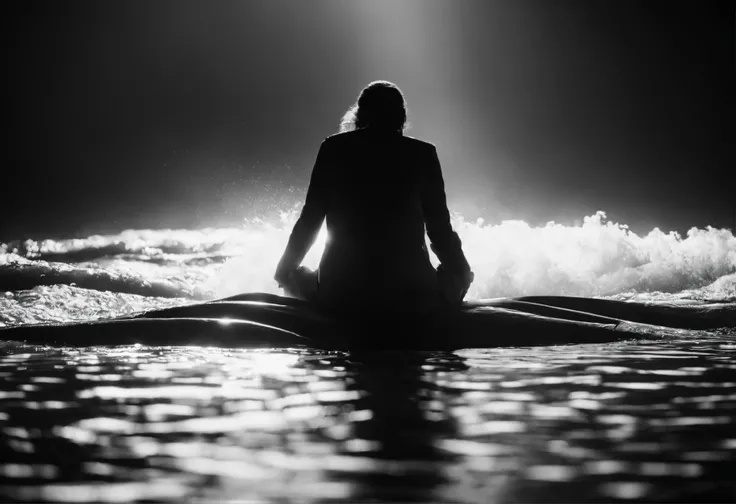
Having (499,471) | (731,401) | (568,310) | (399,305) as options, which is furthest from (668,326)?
(499,471)

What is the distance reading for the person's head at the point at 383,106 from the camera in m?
7.05

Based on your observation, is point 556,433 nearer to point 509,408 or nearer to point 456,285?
point 509,408

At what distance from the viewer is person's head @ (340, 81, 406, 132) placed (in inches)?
277

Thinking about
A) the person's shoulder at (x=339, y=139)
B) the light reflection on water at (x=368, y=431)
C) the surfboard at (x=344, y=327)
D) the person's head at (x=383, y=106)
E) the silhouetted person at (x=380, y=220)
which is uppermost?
the person's head at (x=383, y=106)

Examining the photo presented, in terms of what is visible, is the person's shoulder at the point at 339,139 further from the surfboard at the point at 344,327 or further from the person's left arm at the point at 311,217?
the surfboard at the point at 344,327

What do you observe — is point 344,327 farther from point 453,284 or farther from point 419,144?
point 419,144

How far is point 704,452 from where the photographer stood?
7.77 ft

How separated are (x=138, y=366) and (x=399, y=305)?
2.73 meters

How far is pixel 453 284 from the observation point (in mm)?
7074

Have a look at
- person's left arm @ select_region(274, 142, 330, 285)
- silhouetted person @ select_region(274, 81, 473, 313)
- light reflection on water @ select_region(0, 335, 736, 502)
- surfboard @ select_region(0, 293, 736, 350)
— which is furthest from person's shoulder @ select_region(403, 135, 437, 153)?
light reflection on water @ select_region(0, 335, 736, 502)

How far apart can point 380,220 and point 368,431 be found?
4.28 metres

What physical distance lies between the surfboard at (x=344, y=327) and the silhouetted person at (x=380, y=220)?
0.75 ft

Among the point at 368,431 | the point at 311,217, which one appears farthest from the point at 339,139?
the point at 368,431

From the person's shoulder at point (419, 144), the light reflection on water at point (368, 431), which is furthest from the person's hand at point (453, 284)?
the light reflection on water at point (368, 431)
